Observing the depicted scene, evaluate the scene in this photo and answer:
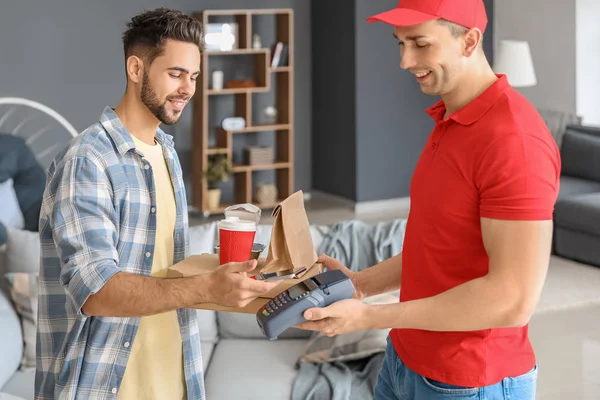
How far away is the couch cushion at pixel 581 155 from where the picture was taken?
7113 millimetres

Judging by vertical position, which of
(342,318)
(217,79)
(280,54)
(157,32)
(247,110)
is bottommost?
(342,318)

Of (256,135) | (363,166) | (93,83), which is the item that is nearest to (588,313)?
(363,166)

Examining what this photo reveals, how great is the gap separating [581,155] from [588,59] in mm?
1031

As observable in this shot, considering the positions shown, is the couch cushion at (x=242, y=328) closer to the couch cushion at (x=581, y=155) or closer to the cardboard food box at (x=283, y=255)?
the cardboard food box at (x=283, y=255)

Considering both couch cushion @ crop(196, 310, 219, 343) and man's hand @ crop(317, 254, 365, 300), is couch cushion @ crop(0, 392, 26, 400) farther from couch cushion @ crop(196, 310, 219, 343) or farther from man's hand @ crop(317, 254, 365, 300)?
man's hand @ crop(317, 254, 365, 300)

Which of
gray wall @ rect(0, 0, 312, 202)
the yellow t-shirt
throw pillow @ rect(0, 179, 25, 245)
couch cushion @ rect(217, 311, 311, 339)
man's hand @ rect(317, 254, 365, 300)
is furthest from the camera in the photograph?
gray wall @ rect(0, 0, 312, 202)

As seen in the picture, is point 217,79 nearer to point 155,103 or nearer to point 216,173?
point 216,173

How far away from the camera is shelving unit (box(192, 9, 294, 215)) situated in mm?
7398

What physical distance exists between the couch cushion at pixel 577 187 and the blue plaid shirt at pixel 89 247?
17.4 feet

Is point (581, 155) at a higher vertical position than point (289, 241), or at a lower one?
lower

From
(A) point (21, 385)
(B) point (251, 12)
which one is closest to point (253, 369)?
(A) point (21, 385)

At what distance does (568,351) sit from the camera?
4684 mm

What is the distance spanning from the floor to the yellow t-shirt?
2.47 metres

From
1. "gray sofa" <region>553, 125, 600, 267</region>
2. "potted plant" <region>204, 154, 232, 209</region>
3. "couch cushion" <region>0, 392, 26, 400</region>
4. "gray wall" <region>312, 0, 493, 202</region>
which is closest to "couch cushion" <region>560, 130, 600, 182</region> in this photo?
"gray sofa" <region>553, 125, 600, 267</region>
